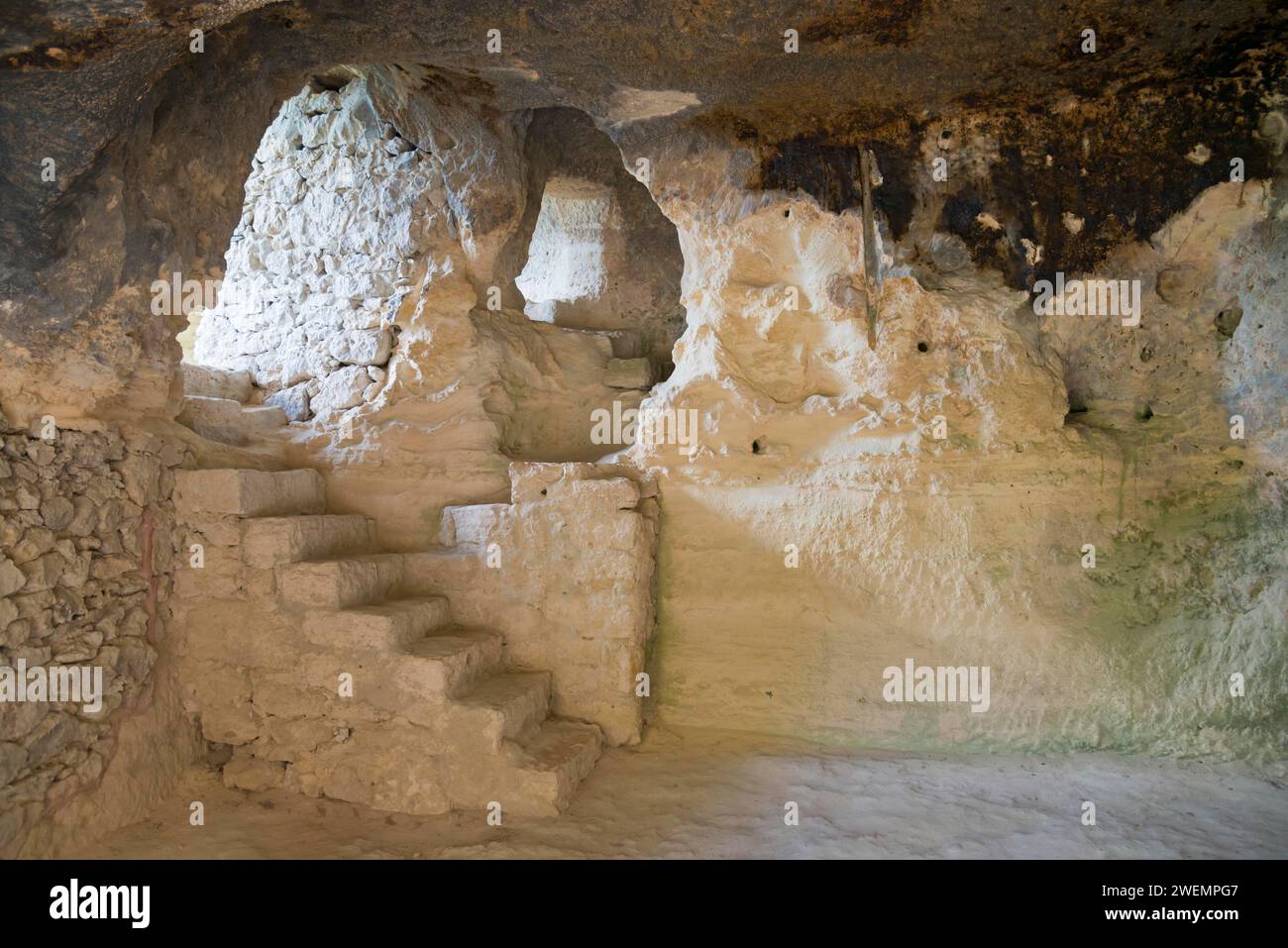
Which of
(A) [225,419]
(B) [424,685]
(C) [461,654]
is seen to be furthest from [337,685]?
(A) [225,419]

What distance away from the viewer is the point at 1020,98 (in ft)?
13.4

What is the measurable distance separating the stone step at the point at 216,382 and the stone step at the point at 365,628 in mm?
1686

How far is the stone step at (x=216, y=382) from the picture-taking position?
15.8 ft

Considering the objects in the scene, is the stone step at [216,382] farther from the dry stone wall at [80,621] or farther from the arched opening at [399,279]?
the dry stone wall at [80,621]

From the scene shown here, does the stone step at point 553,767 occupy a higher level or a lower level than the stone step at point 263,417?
lower

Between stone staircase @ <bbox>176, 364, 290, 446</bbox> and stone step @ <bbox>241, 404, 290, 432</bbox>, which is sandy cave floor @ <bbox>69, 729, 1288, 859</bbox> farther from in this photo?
stone step @ <bbox>241, 404, 290, 432</bbox>

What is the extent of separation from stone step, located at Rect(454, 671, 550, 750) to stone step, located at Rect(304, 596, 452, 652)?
39 centimetres

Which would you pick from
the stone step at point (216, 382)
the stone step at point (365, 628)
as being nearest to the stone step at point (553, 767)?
the stone step at point (365, 628)

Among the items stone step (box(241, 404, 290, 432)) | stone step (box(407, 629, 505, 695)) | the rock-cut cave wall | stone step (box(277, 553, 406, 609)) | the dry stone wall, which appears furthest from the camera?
stone step (box(241, 404, 290, 432))

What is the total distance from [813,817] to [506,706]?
53.2 inches

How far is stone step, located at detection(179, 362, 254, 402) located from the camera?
4.82 m

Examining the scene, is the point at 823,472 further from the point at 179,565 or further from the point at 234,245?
the point at 234,245

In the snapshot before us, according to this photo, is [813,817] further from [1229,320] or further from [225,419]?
[225,419]

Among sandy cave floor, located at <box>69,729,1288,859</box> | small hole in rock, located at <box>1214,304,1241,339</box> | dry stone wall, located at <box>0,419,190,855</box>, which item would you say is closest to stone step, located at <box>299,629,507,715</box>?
sandy cave floor, located at <box>69,729,1288,859</box>
